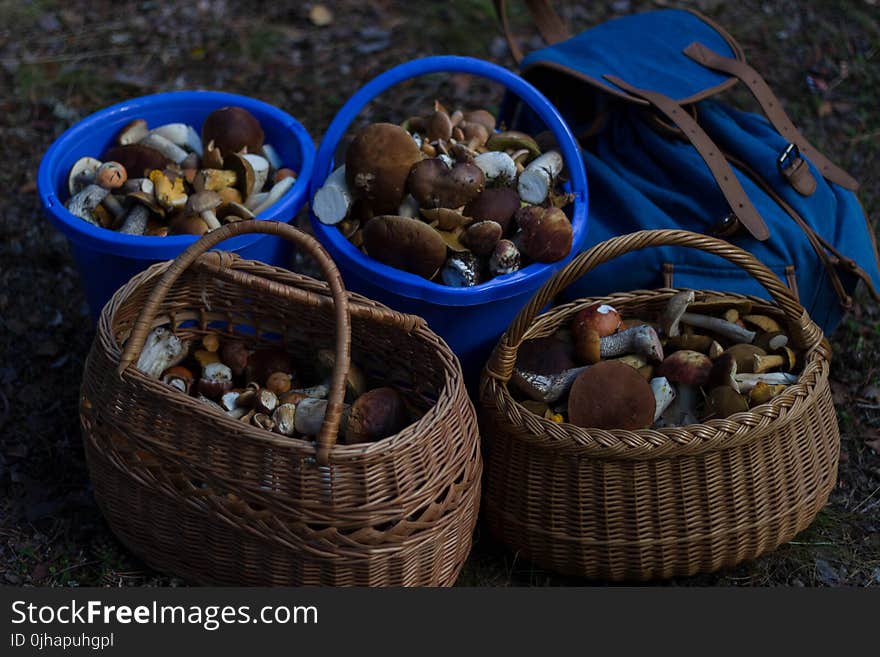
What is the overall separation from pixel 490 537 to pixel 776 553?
0.72 meters

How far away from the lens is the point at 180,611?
6.44 ft

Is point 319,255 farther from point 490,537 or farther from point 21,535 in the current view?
point 21,535

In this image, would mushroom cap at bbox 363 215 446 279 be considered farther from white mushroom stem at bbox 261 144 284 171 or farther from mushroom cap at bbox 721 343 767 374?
mushroom cap at bbox 721 343 767 374

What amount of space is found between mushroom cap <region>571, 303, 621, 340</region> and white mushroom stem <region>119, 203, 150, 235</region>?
117cm

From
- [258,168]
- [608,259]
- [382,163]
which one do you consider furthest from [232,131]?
[608,259]

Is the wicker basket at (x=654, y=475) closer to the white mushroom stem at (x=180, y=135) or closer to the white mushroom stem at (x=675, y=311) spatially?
the white mushroom stem at (x=675, y=311)

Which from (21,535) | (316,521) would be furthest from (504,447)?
(21,535)

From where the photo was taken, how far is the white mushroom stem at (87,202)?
254 cm

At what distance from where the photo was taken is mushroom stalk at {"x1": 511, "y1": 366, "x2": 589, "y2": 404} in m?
2.23

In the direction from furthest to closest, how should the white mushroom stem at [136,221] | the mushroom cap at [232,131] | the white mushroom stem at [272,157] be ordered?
the white mushroom stem at [272,157] → the mushroom cap at [232,131] → the white mushroom stem at [136,221]

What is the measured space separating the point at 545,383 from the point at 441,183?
0.58 meters

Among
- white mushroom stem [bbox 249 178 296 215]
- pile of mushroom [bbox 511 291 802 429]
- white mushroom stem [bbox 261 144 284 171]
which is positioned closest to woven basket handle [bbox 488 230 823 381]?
pile of mushroom [bbox 511 291 802 429]

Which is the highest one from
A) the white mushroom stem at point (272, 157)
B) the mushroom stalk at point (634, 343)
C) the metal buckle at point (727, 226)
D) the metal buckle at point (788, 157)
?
the metal buckle at point (788, 157)

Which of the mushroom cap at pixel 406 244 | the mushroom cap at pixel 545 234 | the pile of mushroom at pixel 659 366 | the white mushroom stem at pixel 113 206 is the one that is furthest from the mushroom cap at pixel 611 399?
the white mushroom stem at pixel 113 206
